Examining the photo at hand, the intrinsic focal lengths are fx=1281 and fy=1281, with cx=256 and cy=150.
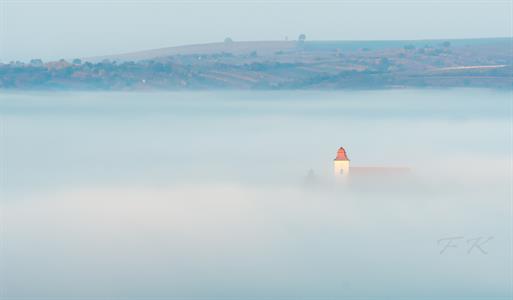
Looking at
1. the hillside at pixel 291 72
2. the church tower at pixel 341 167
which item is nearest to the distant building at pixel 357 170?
the church tower at pixel 341 167

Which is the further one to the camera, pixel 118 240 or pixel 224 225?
pixel 224 225

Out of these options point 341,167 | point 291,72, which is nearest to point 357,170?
point 341,167

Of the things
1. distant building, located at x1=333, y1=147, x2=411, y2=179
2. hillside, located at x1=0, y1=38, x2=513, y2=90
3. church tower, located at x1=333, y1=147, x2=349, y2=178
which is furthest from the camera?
hillside, located at x1=0, y1=38, x2=513, y2=90

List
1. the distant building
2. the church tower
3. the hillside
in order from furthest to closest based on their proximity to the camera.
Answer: the hillside, the church tower, the distant building

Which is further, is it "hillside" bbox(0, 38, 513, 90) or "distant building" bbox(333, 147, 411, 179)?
"hillside" bbox(0, 38, 513, 90)

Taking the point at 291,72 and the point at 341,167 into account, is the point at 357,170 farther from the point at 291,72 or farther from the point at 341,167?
the point at 291,72

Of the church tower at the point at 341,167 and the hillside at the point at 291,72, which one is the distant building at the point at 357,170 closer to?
the church tower at the point at 341,167

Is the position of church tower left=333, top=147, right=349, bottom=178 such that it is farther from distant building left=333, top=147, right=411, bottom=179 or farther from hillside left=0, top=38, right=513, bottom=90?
hillside left=0, top=38, right=513, bottom=90

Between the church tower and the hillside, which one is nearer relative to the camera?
the church tower

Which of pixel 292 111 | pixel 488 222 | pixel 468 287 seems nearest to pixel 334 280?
pixel 468 287

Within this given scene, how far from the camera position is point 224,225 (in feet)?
77.0

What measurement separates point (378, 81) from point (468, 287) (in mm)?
61034

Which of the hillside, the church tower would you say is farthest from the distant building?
the hillside

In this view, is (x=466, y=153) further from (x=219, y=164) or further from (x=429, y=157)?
(x=219, y=164)
